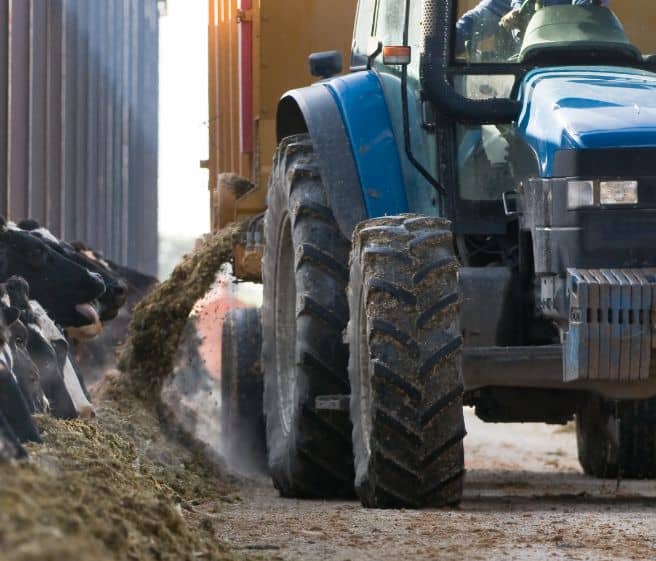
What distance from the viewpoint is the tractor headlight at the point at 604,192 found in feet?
20.9

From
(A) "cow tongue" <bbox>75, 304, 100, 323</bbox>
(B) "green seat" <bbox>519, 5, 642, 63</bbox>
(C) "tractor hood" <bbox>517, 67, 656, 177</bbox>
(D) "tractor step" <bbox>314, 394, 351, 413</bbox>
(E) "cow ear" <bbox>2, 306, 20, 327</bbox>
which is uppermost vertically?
(B) "green seat" <bbox>519, 5, 642, 63</bbox>

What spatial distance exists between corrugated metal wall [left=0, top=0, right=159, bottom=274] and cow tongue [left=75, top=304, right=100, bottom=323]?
4.43 ft

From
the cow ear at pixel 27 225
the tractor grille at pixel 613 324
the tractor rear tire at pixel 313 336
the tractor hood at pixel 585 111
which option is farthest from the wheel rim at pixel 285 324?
the tractor grille at pixel 613 324

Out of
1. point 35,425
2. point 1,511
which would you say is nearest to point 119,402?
point 35,425

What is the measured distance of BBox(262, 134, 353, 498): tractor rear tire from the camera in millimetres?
7332

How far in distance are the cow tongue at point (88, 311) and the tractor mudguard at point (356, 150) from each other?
2.29m

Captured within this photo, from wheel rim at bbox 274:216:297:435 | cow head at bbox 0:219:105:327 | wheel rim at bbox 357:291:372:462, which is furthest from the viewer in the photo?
cow head at bbox 0:219:105:327

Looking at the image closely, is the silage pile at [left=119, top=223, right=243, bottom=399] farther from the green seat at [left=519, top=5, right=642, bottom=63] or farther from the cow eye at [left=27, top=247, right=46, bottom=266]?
the green seat at [left=519, top=5, right=642, bottom=63]

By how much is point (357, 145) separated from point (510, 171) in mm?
668

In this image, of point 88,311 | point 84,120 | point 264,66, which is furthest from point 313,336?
point 84,120

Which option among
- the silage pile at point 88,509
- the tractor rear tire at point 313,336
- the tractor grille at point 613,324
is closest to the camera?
the silage pile at point 88,509

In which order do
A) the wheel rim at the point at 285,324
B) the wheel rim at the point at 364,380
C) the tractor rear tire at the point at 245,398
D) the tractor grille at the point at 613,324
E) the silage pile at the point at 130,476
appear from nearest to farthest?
the silage pile at the point at 130,476 → the tractor grille at the point at 613,324 → the wheel rim at the point at 364,380 → the wheel rim at the point at 285,324 → the tractor rear tire at the point at 245,398

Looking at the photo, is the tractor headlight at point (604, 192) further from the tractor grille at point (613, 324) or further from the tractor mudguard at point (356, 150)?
the tractor mudguard at point (356, 150)

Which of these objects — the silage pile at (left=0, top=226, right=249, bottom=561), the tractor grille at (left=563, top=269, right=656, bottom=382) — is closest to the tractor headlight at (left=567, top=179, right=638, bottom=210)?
the tractor grille at (left=563, top=269, right=656, bottom=382)
